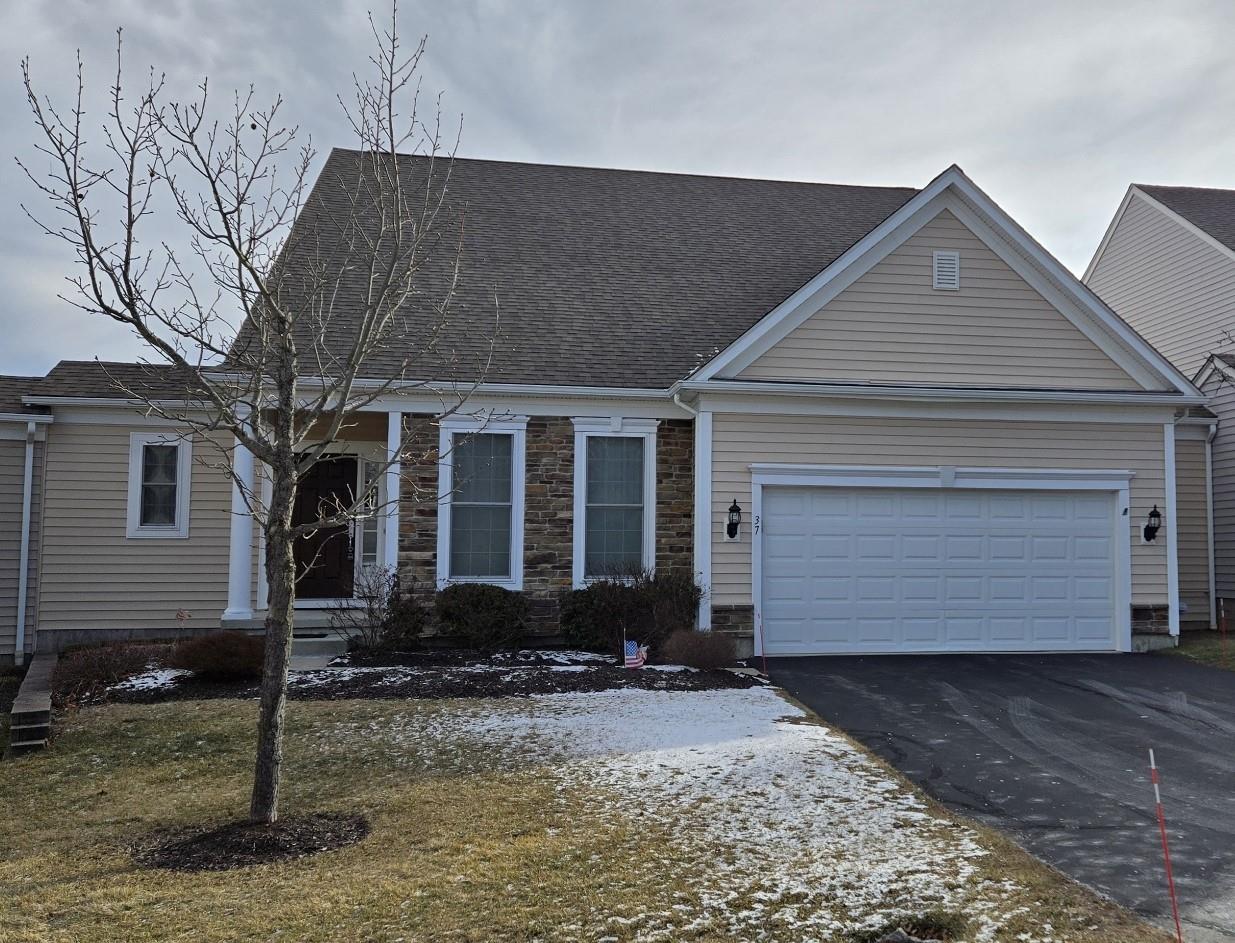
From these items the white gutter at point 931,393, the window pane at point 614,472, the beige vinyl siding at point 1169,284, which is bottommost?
the window pane at point 614,472

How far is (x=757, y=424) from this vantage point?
39.2 feet

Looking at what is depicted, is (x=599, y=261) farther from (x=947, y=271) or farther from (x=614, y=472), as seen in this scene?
(x=947, y=271)

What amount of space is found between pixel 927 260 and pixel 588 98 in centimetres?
528

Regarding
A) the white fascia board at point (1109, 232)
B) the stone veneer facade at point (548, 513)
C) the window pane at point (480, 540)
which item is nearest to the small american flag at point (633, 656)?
the stone veneer facade at point (548, 513)

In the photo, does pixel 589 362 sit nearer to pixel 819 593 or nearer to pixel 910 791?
pixel 819 593

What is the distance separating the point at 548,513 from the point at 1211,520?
1085cm

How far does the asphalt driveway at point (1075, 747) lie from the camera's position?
16.6ft

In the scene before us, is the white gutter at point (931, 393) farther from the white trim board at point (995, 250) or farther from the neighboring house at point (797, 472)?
the white trim board at point (995, 250)

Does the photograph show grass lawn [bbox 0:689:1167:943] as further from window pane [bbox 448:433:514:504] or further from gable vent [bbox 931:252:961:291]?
gable vent [bbox 931:252:961:291]

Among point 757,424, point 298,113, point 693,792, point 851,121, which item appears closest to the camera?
point 693,792

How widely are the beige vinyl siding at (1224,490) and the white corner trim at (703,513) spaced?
30.5ft

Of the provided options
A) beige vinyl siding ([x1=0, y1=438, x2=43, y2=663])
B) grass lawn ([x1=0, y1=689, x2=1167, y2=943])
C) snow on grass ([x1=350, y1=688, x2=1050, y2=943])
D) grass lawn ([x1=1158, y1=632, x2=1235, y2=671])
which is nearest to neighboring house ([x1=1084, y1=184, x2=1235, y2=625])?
grass lawn ([x1=1158, y1=632, x2=1235, y2=671])

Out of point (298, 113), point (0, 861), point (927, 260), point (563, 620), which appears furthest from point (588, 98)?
point (0, 861)

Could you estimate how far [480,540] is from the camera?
41.0 ft
